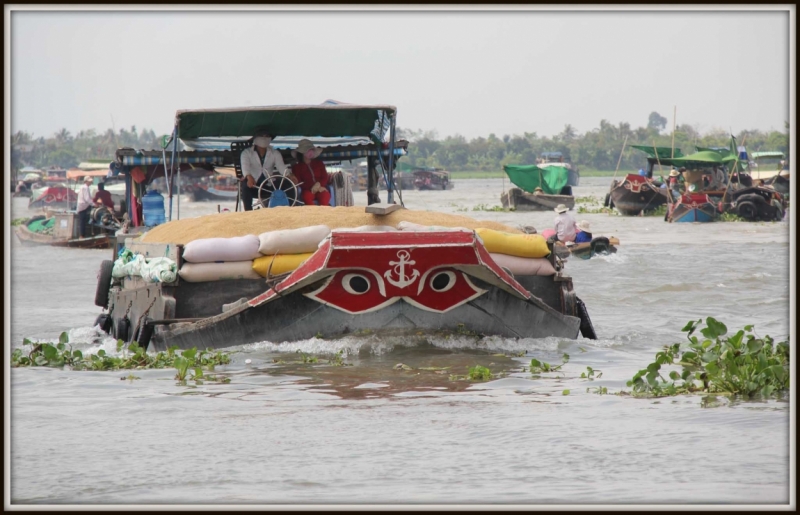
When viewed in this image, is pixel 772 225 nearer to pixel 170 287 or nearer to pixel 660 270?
pixel 660 270

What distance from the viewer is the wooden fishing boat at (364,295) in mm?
7277

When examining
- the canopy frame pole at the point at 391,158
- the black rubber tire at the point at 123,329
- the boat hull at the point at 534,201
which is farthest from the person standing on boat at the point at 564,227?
the boat hull at the point at 534,201

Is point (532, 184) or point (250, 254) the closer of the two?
point (250, 254)

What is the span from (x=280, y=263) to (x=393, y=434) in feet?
8.11

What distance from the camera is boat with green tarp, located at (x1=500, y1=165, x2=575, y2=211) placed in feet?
117

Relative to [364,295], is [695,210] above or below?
below

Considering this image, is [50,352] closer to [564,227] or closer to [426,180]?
[564,227]

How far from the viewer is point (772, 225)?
26.9m

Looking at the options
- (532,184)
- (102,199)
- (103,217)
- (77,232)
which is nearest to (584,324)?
(103,217)

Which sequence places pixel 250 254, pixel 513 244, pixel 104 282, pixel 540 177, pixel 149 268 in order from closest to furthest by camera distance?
pixel 250 254 → pixel 149 268 → pixel 513 244 → pixel 104 282 → pixel 540 177

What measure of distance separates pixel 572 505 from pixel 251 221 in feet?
14.5

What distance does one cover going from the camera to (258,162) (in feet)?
33.7

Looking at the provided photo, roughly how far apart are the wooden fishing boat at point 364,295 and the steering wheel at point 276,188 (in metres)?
1.32

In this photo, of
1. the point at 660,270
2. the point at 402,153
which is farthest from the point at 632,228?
the point at 402,153
